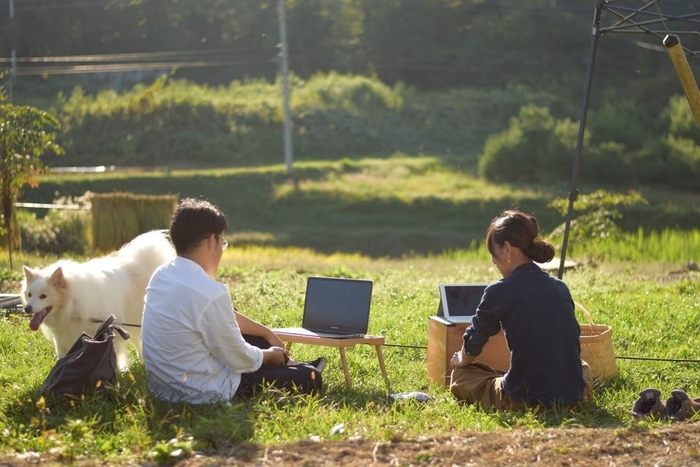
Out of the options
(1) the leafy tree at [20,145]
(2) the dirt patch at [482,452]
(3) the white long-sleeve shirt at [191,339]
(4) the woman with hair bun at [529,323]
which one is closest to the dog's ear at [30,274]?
(3) the white long-sleeve shirt at [191,339]

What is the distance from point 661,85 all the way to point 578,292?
107 ft

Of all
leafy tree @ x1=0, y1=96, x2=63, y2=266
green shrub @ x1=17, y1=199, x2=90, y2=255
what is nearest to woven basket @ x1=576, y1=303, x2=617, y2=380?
leafy tree @ x1=0, y1=96, x2=63, y2=266

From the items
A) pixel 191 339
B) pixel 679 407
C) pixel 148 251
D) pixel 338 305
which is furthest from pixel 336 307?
pixel 679 407

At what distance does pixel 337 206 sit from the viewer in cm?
3144

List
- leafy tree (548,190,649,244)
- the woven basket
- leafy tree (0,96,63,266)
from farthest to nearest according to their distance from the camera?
leafy tree (548,190,649,244) → leafy tree (0,96,63,266) → the woven basket

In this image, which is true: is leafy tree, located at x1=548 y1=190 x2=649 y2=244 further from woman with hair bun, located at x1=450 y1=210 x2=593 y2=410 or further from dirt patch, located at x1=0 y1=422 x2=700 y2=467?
dirt patch, located at x1=0 y1=422 x2=700 y2=467

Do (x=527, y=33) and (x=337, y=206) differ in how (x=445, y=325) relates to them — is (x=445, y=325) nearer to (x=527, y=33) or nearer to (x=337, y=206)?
(x=337, y=206)

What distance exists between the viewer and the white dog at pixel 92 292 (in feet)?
22.3

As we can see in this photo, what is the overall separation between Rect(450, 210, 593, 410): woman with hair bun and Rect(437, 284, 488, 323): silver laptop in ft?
3.36

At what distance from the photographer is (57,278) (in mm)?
6789

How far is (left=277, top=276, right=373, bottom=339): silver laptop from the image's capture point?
6.62 metres

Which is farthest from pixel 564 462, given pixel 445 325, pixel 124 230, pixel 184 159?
pixel 184 159

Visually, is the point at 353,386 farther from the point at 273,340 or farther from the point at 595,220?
the point at 595,220

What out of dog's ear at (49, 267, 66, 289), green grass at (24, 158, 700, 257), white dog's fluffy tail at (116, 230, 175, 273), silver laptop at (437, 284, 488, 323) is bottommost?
green grass at (24, 158, 700, 257)
